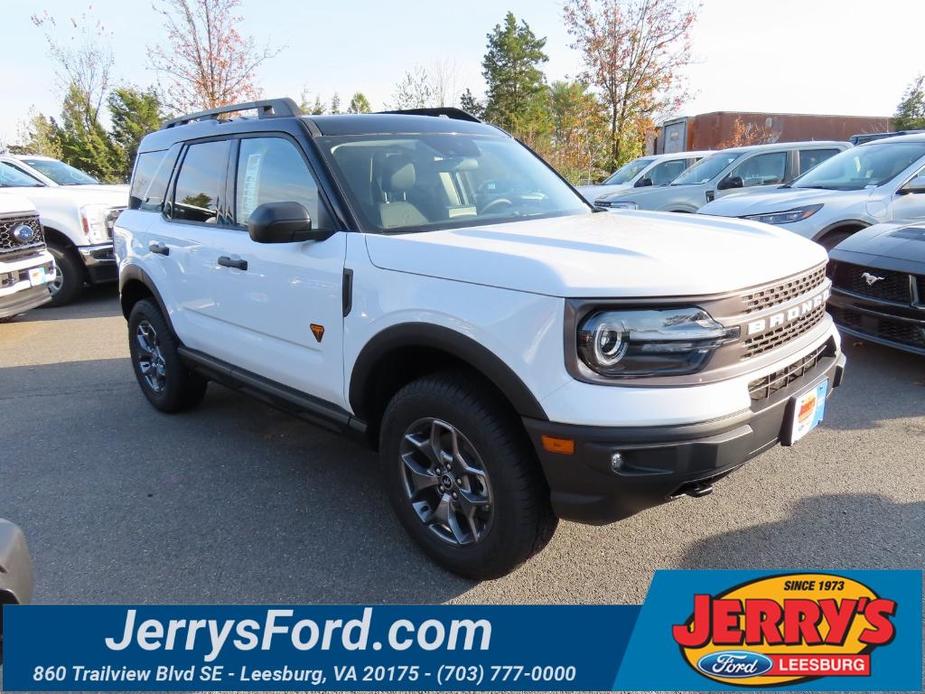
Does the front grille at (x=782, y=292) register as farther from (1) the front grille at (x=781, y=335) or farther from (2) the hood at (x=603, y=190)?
(2) the hood at (x=603, y=190)

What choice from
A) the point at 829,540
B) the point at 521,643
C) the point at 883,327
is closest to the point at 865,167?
the point at 883,327

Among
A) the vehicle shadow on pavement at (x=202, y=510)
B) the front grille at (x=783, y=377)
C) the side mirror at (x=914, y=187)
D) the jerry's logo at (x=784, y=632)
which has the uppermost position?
the side mirror at (x=914, y=187)

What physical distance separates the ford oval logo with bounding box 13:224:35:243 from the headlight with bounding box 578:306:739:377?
723 centimetres

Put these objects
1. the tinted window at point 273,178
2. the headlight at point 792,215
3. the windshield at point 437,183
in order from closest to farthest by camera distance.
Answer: the windshield at point 437,183
the tinted window at point 273,178
the headlight at point 792,215

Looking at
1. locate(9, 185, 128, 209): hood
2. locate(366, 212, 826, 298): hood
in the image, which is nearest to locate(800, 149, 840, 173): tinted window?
locate(366, 212, 826, 298): hood

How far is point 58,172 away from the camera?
948 cm

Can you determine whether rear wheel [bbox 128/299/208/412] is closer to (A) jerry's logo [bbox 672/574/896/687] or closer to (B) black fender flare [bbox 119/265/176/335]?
(B) black fender flare [bbox 119/265/176/335]

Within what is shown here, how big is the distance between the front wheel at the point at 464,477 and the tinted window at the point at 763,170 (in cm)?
816

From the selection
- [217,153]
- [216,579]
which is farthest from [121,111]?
[216,579]

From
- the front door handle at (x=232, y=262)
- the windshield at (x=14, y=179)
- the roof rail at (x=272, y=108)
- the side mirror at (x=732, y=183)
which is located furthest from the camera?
the windshield at (x=14, y=179)

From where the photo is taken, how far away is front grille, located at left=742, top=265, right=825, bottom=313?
7.04ft

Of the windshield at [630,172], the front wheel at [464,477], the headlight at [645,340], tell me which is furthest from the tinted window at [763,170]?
the front wheel at [464,477]

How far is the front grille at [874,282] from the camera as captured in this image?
4.41 metres

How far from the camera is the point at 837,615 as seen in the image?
2.16 m
